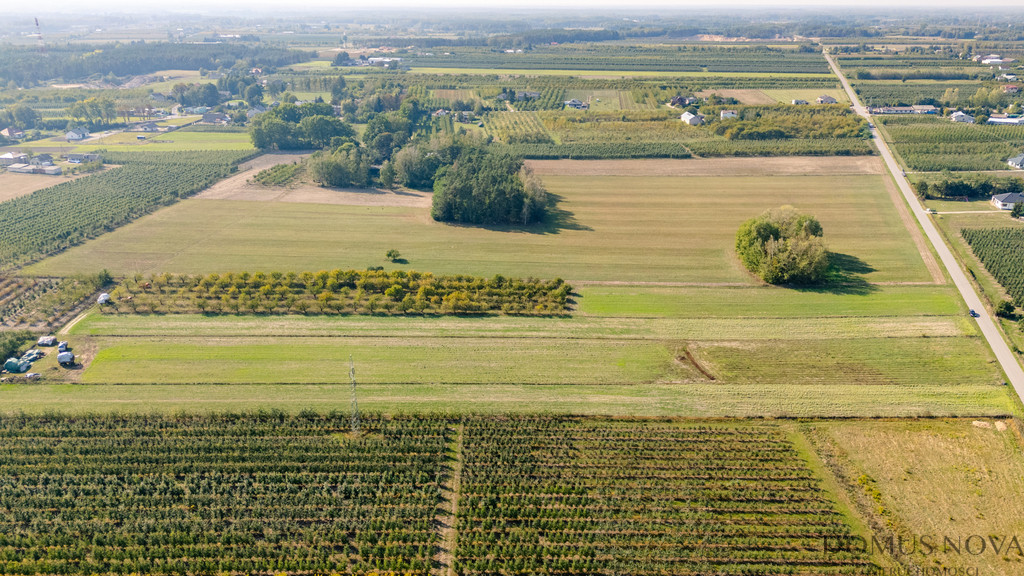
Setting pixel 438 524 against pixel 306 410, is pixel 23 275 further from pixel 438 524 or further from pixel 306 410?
pixel 438 524

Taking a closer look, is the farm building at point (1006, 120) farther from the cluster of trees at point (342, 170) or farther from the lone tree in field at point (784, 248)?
the cluster of trees at point (342, 170)

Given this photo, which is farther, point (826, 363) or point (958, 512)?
point (826, 363)

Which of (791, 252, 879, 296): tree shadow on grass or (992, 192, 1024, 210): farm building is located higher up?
(992, 192, 1024, 210): farm building

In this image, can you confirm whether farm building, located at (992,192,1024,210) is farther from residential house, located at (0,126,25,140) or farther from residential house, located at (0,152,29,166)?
residential house, located at (0,126,25,140)

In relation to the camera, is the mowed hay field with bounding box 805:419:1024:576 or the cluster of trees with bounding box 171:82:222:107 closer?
the mowed hay field with bounding box 805:419:1024:576

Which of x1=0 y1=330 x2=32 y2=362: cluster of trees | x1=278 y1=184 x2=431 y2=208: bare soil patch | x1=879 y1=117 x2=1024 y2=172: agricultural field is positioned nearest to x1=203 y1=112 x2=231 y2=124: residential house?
x1=278 y1=184 x2=431 y2=208: bare soil patch

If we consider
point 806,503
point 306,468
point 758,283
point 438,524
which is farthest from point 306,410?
point 758,283

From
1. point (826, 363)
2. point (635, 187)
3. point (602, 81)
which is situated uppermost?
point (602, 81)
